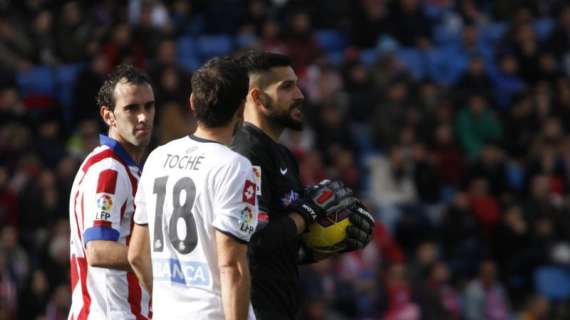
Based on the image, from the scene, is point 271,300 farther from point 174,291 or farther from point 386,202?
point 386,202

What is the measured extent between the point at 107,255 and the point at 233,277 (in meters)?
0.96

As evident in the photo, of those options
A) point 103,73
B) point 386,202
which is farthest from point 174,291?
point 386,202

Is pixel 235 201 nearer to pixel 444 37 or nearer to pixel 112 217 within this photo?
pixel 112 217

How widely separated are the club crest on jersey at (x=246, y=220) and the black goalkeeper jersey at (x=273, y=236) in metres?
0.57

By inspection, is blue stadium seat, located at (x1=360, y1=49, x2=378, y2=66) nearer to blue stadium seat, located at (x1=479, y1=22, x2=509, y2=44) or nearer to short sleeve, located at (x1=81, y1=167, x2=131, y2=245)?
blue stadium seat, located at (x1=479, y1=22, x2=509, y2=44)

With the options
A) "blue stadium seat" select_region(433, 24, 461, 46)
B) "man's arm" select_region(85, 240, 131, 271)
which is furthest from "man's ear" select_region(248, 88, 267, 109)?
"blue stadium seat" select_region(433, 24, 461, 46)

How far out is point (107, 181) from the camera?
6.36 meters

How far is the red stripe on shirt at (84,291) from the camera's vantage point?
6344mm

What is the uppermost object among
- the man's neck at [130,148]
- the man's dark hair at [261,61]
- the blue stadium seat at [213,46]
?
the blue stadium seat at [213,46]

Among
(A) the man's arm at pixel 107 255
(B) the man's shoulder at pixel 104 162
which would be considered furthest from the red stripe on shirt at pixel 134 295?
(B) the man's shoulder at pixel 104 162

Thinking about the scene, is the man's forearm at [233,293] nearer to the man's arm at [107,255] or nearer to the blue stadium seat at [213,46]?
the man's arm at [107,255]

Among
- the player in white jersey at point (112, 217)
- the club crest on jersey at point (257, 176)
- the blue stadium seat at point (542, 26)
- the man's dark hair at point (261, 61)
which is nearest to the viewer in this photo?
the club crest on jersey at point (257, 176)

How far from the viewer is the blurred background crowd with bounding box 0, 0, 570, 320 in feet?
46.9

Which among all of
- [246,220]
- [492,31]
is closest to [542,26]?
[492,31]
